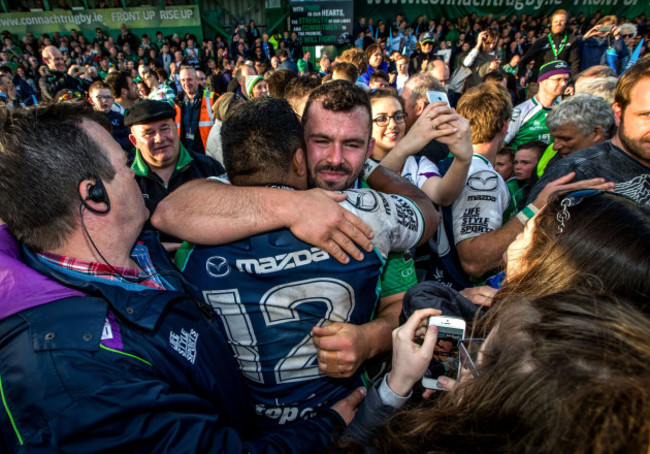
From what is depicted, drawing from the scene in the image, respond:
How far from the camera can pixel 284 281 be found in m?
1.41

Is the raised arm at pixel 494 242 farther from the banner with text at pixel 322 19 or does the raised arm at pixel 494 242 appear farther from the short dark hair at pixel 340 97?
the banner with text at pixel 322 19

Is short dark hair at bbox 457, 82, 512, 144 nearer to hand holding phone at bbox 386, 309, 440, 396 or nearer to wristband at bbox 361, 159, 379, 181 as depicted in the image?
wristband at bbox 361, 159, 379, 181

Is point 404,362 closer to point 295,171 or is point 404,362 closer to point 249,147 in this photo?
point 295,171

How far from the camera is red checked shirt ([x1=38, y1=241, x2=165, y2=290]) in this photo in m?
1.32

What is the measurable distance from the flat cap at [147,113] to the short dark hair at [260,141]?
2.16 meters

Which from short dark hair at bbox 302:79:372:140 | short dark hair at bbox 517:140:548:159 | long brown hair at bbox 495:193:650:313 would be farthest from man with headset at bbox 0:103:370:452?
short dark hair at bbox 517:140:548:159

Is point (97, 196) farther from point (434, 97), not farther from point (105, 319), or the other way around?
point (434, 97)

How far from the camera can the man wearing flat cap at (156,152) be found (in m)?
3.37

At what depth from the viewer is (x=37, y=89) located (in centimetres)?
1064

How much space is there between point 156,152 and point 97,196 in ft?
7.57

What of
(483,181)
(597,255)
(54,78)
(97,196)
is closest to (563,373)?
(597,255)

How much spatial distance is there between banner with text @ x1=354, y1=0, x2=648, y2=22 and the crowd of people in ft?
62.4

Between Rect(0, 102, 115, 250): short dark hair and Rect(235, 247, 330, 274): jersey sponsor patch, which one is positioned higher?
Rect(0, 102, 115, 250): short dark hair

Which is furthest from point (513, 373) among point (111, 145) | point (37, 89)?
point (37, 89)
